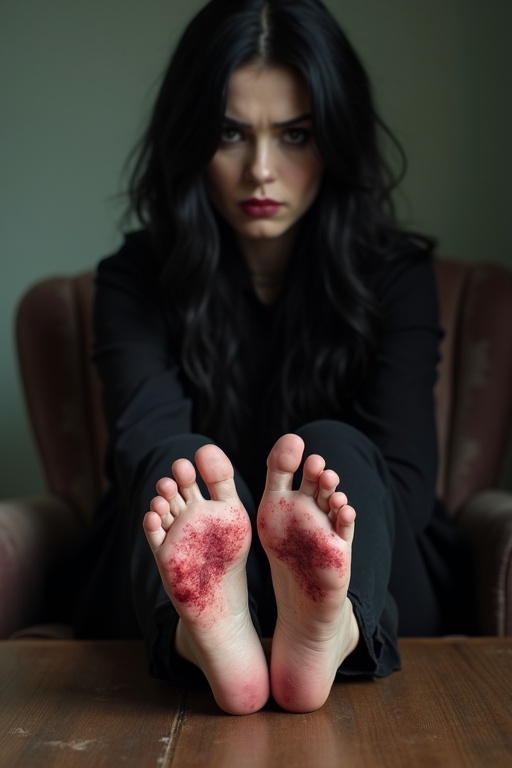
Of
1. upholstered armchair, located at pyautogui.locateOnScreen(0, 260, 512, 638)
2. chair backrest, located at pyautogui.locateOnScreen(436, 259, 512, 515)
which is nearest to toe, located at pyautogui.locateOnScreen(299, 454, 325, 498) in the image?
upholstered armchair, located at pyautogui.locateOnScreen(0, 260, 512, 638)

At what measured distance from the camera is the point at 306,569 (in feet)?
2.42

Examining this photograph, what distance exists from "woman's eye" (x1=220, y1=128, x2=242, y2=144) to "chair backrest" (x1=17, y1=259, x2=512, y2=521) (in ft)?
1.60

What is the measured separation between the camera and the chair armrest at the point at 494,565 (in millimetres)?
1134

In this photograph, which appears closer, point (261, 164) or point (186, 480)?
point (186, 480)

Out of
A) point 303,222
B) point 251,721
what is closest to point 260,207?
point 303,222

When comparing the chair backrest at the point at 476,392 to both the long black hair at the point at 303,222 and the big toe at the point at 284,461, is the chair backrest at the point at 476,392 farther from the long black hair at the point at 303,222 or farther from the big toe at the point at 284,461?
the big toe at the point at 284,461

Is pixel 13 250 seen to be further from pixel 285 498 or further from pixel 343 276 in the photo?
pixel 285 498

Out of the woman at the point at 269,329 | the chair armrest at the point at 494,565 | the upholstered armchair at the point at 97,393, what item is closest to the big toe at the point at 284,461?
the woman at the point at 269,329

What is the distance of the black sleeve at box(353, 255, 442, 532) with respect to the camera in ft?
3.76

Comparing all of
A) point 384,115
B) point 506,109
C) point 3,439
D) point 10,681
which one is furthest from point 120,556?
point 506,109

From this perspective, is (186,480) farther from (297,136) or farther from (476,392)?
(476,392)

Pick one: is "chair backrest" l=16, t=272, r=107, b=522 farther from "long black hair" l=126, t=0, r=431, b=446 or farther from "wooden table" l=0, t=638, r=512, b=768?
"wooden table" l=0, t=638, r=512, b=768

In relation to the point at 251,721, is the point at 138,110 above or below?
above

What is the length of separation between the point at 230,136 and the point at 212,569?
63 centimetres
